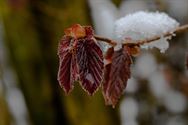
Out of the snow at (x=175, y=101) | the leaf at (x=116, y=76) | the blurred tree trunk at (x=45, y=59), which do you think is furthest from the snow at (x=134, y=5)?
the leaf at (x=116, y=76)

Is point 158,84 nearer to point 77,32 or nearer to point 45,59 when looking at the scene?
point 45,59

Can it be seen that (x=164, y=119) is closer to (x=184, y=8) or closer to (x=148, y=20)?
(x=184, y=8)

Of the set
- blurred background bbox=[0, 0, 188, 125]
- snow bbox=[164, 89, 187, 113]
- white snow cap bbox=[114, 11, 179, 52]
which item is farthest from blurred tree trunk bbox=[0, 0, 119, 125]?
snow bbox=[164, 89, 187, 113]

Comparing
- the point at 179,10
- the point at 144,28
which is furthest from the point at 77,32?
the point at 179,10

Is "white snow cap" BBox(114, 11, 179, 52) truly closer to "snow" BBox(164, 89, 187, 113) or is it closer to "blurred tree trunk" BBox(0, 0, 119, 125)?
"blurred tree trunk" BBox(0, 0, 119, 125)

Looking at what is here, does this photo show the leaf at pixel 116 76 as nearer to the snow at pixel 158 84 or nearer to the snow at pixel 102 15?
the snow at pixel 102 15

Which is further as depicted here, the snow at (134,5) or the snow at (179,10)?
the snow at (179,10)
